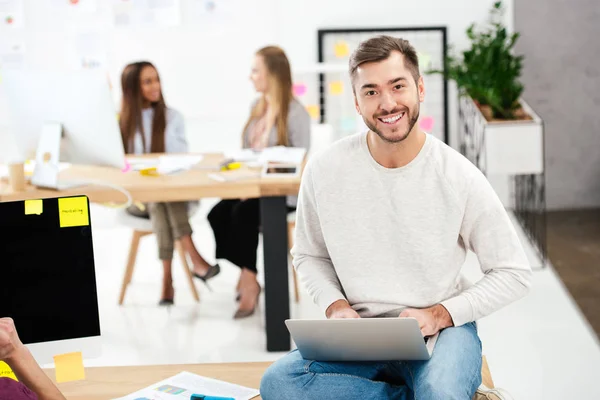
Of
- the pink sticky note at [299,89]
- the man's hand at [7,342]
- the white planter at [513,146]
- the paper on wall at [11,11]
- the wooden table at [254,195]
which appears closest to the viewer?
the man's hand at [7,342]

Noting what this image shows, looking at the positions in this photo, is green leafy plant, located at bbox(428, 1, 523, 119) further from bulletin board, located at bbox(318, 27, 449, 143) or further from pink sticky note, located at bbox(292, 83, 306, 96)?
pink sticky note, located at bbox(292, 83, 306, 96)

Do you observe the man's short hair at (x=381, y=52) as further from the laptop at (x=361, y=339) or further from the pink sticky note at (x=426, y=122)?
the pink sticky note at (x=426, y=122)

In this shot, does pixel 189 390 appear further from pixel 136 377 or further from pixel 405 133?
pixel 405 133

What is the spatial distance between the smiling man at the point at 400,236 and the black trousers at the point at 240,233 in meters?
1.68

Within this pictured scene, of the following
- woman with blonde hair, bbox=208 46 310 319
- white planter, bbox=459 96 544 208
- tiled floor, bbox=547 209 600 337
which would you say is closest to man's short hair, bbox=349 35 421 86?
woman with blonde hair, bbox=208 46 310 319

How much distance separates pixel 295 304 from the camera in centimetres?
384

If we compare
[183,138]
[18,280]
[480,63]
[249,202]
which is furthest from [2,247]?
[480,63]

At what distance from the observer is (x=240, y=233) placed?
373 centimetres

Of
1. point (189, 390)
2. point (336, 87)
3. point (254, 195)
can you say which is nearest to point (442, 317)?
point (189, 390)

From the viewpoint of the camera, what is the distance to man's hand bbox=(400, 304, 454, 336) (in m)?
1.90

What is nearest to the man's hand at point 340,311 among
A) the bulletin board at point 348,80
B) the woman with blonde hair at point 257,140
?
the woman with blonde hair at point 257,140

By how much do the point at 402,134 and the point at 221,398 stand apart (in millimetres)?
704

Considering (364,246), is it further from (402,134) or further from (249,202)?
(249,202)

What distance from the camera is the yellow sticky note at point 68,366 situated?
1.80 meters
